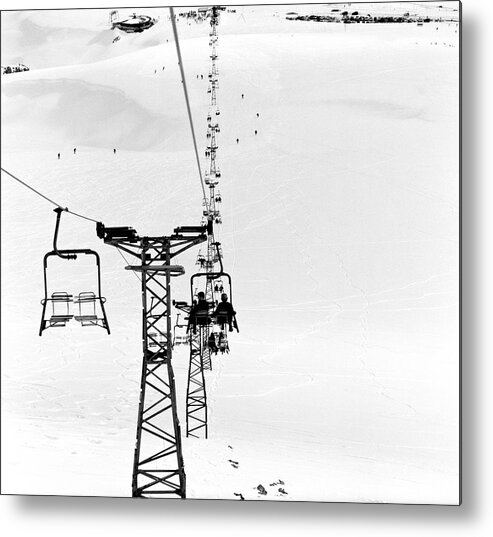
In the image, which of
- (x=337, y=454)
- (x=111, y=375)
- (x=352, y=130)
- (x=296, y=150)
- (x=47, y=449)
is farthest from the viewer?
(x=296, y=150)

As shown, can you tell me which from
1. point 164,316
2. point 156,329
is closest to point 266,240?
point 164,316

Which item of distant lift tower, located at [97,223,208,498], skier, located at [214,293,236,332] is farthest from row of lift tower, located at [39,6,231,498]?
skier, located at [214,293,236,332]

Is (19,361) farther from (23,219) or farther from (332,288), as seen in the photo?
(332,288)

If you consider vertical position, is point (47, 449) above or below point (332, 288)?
below

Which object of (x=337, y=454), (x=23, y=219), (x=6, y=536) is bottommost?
(x=6, y=536)

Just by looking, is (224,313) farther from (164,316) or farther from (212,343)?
(212,343)

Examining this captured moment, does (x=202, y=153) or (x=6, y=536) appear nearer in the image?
(x=6, y=536)

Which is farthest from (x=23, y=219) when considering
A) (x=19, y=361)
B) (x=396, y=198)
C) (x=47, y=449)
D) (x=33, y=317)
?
(x=396, y=198)

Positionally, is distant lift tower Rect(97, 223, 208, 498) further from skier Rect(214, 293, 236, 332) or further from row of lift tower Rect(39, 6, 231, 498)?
skier Rect(214, 293, 236, 332)

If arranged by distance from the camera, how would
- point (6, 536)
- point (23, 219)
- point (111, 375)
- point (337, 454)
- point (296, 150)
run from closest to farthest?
point (6, 536) < point (337, 454) < point (23, 219) < point (111, 375) < point (296, 150)
